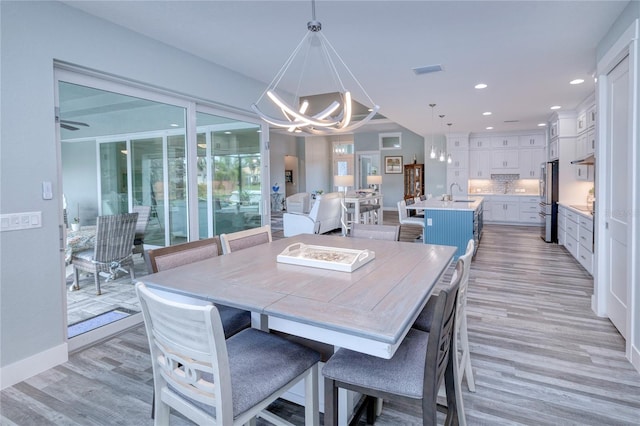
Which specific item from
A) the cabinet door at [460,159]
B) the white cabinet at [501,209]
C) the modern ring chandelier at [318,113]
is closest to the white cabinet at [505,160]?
the cabinet door at [460,159]

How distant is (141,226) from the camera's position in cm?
355

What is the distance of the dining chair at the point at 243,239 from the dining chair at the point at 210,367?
42.7 inches

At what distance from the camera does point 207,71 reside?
12.7 ft

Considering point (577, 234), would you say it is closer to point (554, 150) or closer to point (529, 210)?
point (554, 150)

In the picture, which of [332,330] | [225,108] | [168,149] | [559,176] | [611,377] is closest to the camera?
[332,330]

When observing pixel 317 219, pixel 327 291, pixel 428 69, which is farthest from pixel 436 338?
pixel 317 219

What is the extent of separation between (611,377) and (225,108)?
13.9 feet

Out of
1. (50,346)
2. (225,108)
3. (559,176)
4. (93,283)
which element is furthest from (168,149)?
(559,176)

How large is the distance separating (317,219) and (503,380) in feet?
17.8

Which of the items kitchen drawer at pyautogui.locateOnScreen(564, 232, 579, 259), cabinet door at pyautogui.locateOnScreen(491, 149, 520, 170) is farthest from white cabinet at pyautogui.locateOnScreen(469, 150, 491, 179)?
kitchen drawer at pyautogui.locateOnScreen(564, 232, 579, 259)

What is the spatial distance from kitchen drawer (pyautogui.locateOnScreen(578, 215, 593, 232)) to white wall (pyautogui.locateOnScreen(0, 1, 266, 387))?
18.5 ft

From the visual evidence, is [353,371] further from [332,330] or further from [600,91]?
[600,91]

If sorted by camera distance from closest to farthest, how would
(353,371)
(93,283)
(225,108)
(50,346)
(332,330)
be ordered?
(332,330)
(353,371)
(50,346)
(93,283)
(225,108)

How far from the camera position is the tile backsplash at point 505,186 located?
9906 mm
